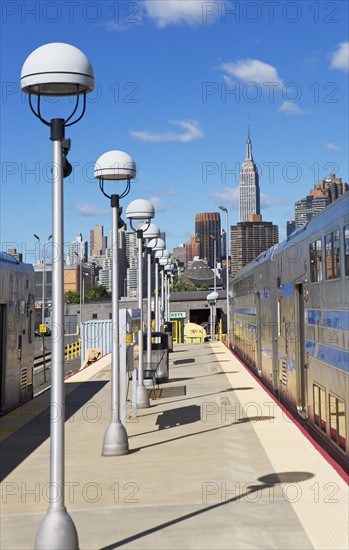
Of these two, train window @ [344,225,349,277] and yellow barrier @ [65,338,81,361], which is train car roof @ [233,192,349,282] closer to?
train window @ [344,225,349,277]

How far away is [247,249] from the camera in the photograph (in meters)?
198

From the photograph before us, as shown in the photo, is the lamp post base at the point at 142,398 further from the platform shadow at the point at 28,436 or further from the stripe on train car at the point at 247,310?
the stripe on train car at the point at 247,310

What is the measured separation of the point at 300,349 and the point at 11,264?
27.1ft

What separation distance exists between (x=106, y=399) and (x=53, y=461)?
14.3m

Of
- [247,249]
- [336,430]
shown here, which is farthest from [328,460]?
[247,249]

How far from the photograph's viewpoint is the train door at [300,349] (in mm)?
14891

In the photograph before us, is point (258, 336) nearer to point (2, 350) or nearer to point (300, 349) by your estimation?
point (2, 350)

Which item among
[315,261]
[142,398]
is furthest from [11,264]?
[315,261]

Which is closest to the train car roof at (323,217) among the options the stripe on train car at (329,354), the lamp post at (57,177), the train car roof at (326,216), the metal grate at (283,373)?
the train car roof at (326,216)

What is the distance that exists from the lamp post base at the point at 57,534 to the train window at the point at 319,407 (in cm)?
576

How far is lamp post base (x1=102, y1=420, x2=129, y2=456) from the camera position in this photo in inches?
538

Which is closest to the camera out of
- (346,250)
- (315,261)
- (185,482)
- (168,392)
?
(346,250)

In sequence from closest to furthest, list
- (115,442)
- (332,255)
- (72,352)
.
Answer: (332,255) → (115,442) → (72,352)

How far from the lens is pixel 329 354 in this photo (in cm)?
1173
